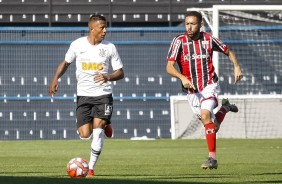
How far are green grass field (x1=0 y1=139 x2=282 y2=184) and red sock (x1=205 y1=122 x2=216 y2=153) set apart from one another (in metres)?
0.28

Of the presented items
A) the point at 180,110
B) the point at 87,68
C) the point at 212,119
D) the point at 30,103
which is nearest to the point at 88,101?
the point at 87,68

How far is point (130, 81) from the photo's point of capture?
83.3 ft

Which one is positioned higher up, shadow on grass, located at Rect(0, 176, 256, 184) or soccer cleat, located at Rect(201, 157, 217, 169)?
shadow on grass, located at Rect(0, 176, 256, 184)

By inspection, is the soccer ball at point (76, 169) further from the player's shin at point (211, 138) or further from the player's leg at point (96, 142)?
the player's shin at point (211, 138)

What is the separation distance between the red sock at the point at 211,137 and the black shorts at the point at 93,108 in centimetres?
131

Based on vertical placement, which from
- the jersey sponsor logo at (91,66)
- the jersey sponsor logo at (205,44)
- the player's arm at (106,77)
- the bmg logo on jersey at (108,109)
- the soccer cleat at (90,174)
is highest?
the jersey sponsor logo at (205,44)

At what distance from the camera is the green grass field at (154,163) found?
9883mm

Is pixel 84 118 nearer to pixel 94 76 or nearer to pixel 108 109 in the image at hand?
pixel 108 109

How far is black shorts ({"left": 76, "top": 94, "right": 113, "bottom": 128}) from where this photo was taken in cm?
1115

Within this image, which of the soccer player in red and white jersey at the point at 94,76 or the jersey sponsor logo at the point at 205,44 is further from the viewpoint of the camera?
the jersey sponsor logo at the point at 205,44

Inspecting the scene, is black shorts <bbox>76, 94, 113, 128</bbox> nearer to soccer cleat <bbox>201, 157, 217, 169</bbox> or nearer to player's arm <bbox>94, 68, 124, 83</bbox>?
player's arm <bbox>94, 68, 124, 83</bbox>

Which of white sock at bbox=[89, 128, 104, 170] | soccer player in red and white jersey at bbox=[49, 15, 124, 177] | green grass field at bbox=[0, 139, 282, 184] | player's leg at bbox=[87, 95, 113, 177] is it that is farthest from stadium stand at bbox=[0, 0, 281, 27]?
white sock at bbox=[89, 128, 104, 170]

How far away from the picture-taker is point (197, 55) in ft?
40.5

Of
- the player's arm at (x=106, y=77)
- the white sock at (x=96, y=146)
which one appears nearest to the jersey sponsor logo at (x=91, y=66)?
the player's arm at (x=106, y=77)
